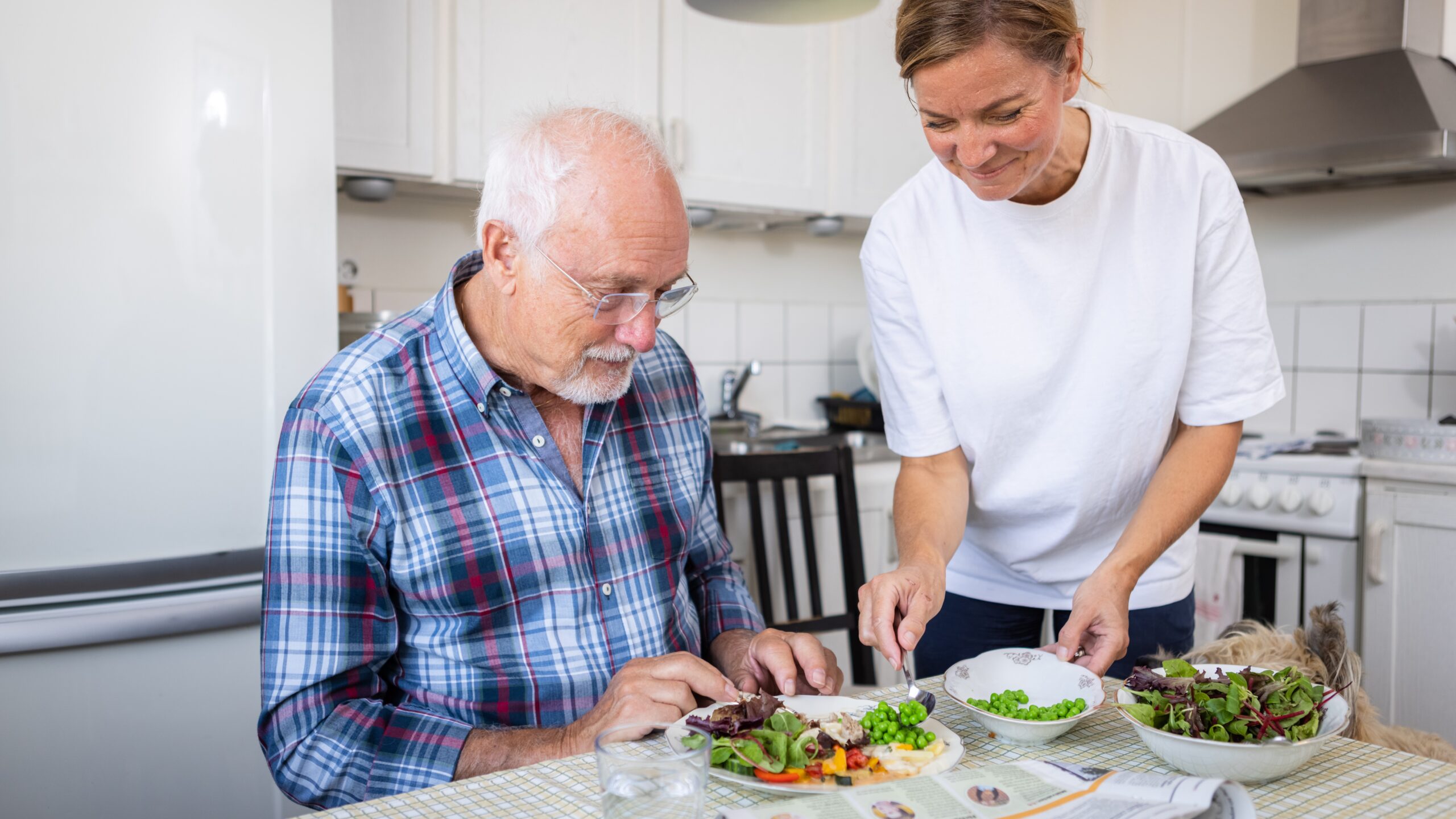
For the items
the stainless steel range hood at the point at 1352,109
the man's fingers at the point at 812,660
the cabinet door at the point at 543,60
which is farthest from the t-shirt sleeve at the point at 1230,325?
the stainless steel range hood at the point at 1352,109

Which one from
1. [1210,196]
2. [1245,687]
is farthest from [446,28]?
[1245,687]

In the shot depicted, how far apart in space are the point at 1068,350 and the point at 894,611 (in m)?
0.48

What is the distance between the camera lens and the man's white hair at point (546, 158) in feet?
3.92

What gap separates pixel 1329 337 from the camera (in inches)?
121

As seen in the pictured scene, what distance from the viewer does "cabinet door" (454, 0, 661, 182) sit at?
2.46 metres

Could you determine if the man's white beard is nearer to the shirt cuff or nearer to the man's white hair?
the man's white hair

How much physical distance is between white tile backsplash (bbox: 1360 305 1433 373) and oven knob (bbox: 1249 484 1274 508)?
28.7 inches

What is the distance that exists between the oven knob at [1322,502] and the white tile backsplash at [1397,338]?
71 cm

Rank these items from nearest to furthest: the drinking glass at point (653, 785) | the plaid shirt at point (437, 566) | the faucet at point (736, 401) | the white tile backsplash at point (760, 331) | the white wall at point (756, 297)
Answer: the drinking glass at point (653, 785) → the plaid shirt at point (437, 566) → the white wall at point (756, 297) → the faucet at point (736, 401) → the white tile backsplash at point (760, 331)

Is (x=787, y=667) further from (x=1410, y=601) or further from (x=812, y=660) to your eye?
(x=1410, y=601)

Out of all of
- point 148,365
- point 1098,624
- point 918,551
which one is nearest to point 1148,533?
point 1098,624

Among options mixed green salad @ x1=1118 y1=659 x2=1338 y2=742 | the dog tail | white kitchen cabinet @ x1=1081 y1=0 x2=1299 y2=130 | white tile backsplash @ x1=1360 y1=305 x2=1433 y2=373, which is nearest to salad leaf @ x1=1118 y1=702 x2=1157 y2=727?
mixed green salad @ x1=1118 y1=659 x2=1338 y2=742

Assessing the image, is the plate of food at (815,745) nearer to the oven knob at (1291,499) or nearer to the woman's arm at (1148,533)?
the woman's arm at (1148,533)

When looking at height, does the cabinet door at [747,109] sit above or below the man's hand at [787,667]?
above
